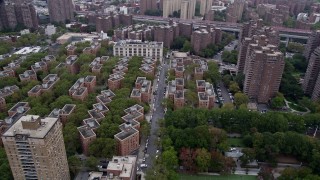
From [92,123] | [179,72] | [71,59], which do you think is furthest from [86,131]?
[71,59]

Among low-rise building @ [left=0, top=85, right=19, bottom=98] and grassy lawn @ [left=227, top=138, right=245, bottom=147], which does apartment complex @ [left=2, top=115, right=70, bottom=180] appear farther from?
grassy lawn @ [left=227, top=138, right=245, bottom=147]

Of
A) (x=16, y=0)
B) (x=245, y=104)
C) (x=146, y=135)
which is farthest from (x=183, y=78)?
(x=16, y=0)

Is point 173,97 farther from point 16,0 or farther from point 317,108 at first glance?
point 16,0

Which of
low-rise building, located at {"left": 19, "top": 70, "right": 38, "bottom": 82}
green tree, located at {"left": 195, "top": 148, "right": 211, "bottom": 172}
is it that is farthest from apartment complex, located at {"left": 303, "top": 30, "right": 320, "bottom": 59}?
low-rise building, located at {"left": 19, "top": 70, "right": 38, "bottom": 82}

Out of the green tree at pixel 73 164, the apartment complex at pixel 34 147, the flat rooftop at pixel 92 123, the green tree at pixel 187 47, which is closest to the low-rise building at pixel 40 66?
the flat rooftop at pixel 92 123

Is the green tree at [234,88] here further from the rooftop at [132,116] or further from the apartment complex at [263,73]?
the rooftop at [132,116]

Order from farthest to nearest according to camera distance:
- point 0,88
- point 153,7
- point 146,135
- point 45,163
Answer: point 153,7, point 0,88, point 146,135, point 45,163
